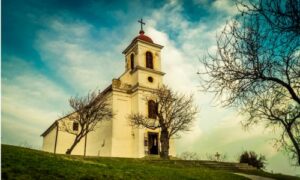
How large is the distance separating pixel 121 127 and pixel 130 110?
2637mm

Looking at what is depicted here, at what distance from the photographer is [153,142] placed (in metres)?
33.2

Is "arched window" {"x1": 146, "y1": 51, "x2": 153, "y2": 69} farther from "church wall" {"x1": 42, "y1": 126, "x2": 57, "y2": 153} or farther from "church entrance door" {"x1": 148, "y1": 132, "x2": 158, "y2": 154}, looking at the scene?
"church wall" {"x1": 42, "y1": 126, "x2": 57, "y2": 153}

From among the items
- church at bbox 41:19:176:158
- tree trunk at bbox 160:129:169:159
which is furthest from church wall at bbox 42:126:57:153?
tree trunk at bbox 160:129:169:159

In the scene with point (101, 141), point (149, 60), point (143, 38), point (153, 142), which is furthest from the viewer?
point (143, 38)

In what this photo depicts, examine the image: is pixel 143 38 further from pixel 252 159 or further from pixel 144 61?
pixel 252 159

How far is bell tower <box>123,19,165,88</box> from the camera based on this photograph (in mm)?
35719

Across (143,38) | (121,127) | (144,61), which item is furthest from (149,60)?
(121,127)

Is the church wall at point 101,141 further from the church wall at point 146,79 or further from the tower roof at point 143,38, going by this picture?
the tower roof at point 143,38

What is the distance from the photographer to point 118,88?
34.6 m

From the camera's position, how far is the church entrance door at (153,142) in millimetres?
32656

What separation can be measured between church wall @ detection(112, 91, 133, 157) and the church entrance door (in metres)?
2.18

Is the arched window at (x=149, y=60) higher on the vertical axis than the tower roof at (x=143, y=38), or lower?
lower

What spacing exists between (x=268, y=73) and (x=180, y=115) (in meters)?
19.6

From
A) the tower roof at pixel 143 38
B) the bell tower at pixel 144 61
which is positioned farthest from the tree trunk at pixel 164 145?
the tower roof at pixel 143 38
